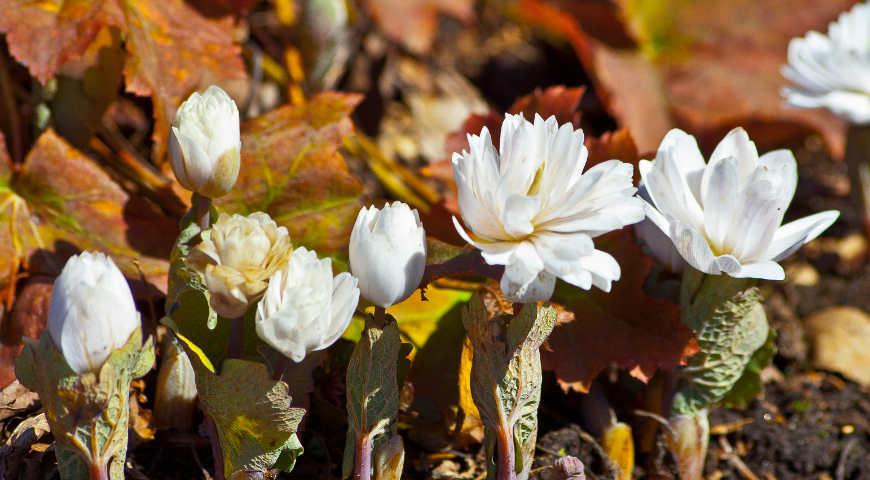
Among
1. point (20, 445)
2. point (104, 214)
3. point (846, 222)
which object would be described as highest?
point (846, 222)

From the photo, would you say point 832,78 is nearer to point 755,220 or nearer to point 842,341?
point 842,341

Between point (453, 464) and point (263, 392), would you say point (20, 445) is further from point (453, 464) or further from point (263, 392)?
point (453, 464)

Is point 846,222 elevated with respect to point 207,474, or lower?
elevated

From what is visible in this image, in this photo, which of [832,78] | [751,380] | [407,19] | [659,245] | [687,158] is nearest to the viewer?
[687,158]

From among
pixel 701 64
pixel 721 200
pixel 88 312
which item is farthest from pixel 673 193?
pixel 701 64

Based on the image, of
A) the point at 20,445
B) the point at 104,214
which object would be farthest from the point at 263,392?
the point at 104,214

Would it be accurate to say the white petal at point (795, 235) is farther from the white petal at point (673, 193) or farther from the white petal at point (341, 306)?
the white petal at point (341, 306)
